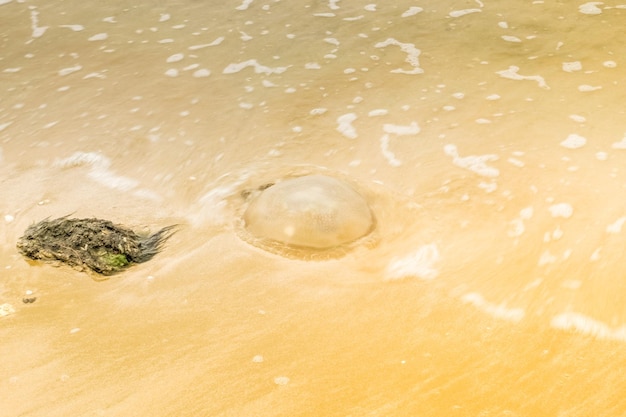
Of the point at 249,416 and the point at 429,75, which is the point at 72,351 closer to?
the point at 249,416

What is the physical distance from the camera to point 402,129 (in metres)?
4.23

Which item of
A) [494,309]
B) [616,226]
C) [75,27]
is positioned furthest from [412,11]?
[494,309]

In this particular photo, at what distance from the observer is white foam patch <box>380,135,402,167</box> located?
390cm

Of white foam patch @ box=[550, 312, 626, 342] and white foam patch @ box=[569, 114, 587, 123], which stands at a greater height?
white foam patch @ box=[569, 114, 587, 123]

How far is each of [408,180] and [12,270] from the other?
6.82 ft

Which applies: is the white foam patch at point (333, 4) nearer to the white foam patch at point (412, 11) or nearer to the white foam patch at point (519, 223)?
the white foam patch at point (412, 11)

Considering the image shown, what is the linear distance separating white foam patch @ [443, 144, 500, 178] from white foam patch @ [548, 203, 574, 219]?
1.41ft

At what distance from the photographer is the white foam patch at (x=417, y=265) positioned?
9.91 ft

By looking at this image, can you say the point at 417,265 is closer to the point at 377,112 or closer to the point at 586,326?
the point at 586,326

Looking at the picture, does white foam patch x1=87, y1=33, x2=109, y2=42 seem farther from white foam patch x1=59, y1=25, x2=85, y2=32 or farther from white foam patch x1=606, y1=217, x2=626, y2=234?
white foam patch x1=606, y1=217, x2=626, y2=234

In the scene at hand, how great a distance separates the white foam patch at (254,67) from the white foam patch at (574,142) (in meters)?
2.26

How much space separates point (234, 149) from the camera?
4246mm

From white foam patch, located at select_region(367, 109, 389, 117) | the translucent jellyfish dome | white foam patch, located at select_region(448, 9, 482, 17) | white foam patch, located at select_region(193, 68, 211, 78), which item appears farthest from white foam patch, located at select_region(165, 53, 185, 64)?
the translucent jellyfish dome

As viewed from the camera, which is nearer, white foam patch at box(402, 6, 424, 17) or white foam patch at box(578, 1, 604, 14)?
white foam patch at box(578, 1, 604, 14)
